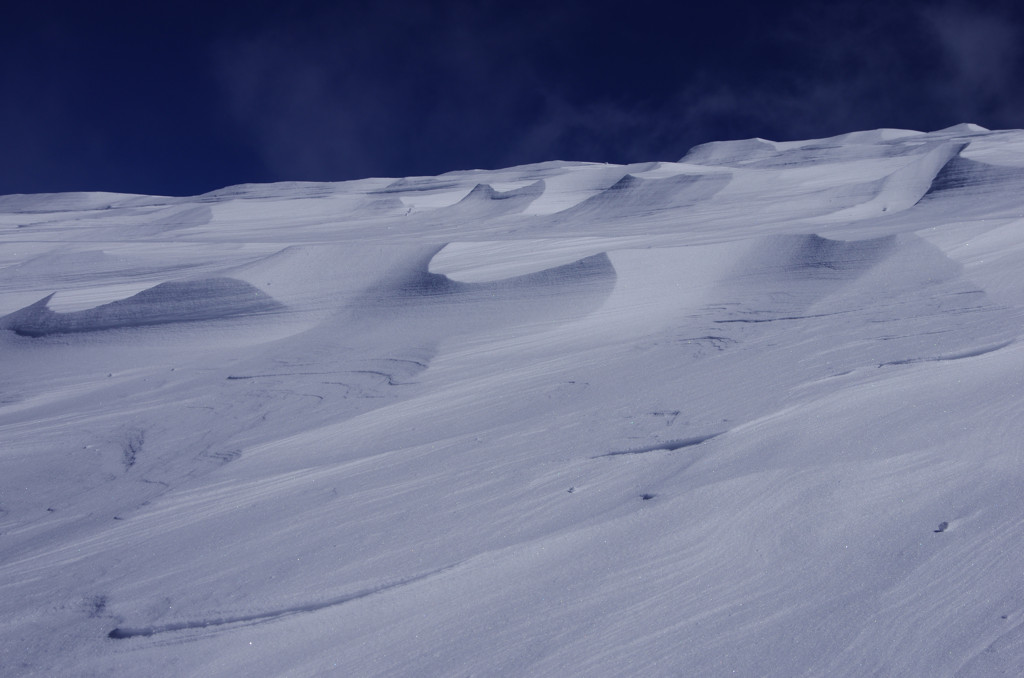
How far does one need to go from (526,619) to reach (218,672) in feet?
1.84

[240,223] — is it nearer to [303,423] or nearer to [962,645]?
[303,423]

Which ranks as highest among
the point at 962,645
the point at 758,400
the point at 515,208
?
the point at 515,208

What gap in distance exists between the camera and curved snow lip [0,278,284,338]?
4.38 meters

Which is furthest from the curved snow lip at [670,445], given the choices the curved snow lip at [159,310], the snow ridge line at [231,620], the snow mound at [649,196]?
the snow mound at [649,196]

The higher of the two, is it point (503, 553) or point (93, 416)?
point (93, 416)

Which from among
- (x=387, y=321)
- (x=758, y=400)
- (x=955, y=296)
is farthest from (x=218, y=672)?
(x=955, y=296)

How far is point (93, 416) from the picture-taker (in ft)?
10.3

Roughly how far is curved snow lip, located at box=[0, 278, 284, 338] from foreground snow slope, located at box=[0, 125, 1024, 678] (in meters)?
0.02

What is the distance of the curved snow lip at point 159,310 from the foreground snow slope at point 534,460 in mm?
21

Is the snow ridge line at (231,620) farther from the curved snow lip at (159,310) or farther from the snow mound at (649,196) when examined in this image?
the snow mound at (649,196)

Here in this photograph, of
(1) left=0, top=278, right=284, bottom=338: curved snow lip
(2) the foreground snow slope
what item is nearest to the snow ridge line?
(2) the foreground snow slope

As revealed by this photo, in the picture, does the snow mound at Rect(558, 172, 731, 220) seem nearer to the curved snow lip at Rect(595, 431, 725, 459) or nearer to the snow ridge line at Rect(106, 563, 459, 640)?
the curved snow lip at Rect(595, 431, 725, 459)

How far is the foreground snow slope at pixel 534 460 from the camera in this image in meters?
1.42

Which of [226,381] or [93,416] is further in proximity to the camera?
[226,381]
